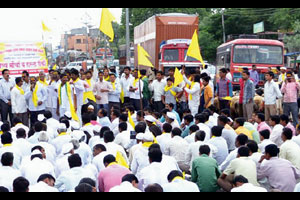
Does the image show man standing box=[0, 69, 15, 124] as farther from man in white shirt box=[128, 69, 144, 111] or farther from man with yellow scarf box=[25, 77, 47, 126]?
man in white shirt box=[128, 69, 144, 111]

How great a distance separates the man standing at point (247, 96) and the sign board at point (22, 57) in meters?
5.61

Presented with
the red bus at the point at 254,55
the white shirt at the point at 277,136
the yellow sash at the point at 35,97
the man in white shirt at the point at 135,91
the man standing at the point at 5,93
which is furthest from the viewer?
the red bus at the point at 254,55

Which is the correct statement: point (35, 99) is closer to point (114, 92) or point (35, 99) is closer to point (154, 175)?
point (114, 92)

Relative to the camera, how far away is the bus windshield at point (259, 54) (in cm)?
2023

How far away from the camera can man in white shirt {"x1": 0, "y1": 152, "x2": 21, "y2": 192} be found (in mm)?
6324

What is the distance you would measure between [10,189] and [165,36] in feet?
59.4

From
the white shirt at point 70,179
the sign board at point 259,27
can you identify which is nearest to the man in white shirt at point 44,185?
the white shirt at point 70,179

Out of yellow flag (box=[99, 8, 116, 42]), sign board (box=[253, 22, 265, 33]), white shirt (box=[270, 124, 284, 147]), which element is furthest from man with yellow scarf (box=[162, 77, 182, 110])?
sign board (box=[253, 22, 265, 33])

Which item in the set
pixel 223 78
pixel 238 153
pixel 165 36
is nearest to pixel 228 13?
pixel 165 36

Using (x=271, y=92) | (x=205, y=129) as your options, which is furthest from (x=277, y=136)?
(x=271, y=92)

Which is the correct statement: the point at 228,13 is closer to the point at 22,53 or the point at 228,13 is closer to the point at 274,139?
the point at 22,53

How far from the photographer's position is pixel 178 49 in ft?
73.6

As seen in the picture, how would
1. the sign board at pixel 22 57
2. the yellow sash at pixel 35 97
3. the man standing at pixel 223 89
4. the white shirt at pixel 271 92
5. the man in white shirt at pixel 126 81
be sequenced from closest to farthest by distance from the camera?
the white shirt at pixel 271 92
the yellow sash at pixel 35 97
the sign board at pixel 22 57
the man standing at pixel 223 89
the man in white shirt at pixel 126 81

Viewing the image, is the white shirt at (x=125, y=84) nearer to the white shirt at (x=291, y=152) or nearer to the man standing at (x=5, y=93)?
the man standing at (x=5, y=93)
